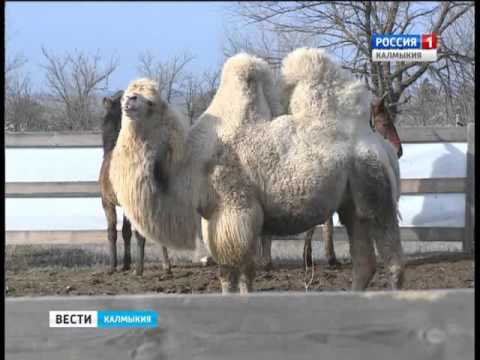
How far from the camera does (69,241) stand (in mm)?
9648

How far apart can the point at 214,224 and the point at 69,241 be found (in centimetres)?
450

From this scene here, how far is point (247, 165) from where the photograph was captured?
5695 millimetres

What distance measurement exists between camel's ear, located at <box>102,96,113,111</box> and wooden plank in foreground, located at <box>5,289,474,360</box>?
5226 millimetres

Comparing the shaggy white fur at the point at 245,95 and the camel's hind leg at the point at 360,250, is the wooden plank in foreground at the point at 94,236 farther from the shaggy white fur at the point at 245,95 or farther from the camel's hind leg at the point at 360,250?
the shaggy white fur at the point at 245,95

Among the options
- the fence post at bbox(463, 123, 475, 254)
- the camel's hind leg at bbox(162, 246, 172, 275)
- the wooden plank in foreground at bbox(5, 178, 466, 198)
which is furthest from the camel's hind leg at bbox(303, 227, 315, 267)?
the fence post at bbox(463, 123, 475, 254)

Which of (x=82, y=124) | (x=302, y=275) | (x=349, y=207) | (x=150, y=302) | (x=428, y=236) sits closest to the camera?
(x=150, y=302)

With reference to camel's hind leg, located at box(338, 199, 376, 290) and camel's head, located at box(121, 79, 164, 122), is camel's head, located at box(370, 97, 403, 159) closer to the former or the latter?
camel's hind leg, located at box(338, 199, 376, 290)

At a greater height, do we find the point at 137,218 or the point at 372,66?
the point at 372,66

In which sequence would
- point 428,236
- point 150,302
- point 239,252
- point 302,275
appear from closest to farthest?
point 150,302, point 239,252, point 302,275, point 428,236

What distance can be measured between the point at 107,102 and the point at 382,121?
325 centimetres

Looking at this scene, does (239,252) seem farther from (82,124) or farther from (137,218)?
(82,124)

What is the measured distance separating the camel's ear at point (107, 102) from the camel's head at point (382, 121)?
10.1 ft

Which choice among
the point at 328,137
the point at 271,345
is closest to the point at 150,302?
the point at 271,345

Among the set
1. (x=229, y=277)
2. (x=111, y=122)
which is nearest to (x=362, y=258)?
(x=229, y=277)
